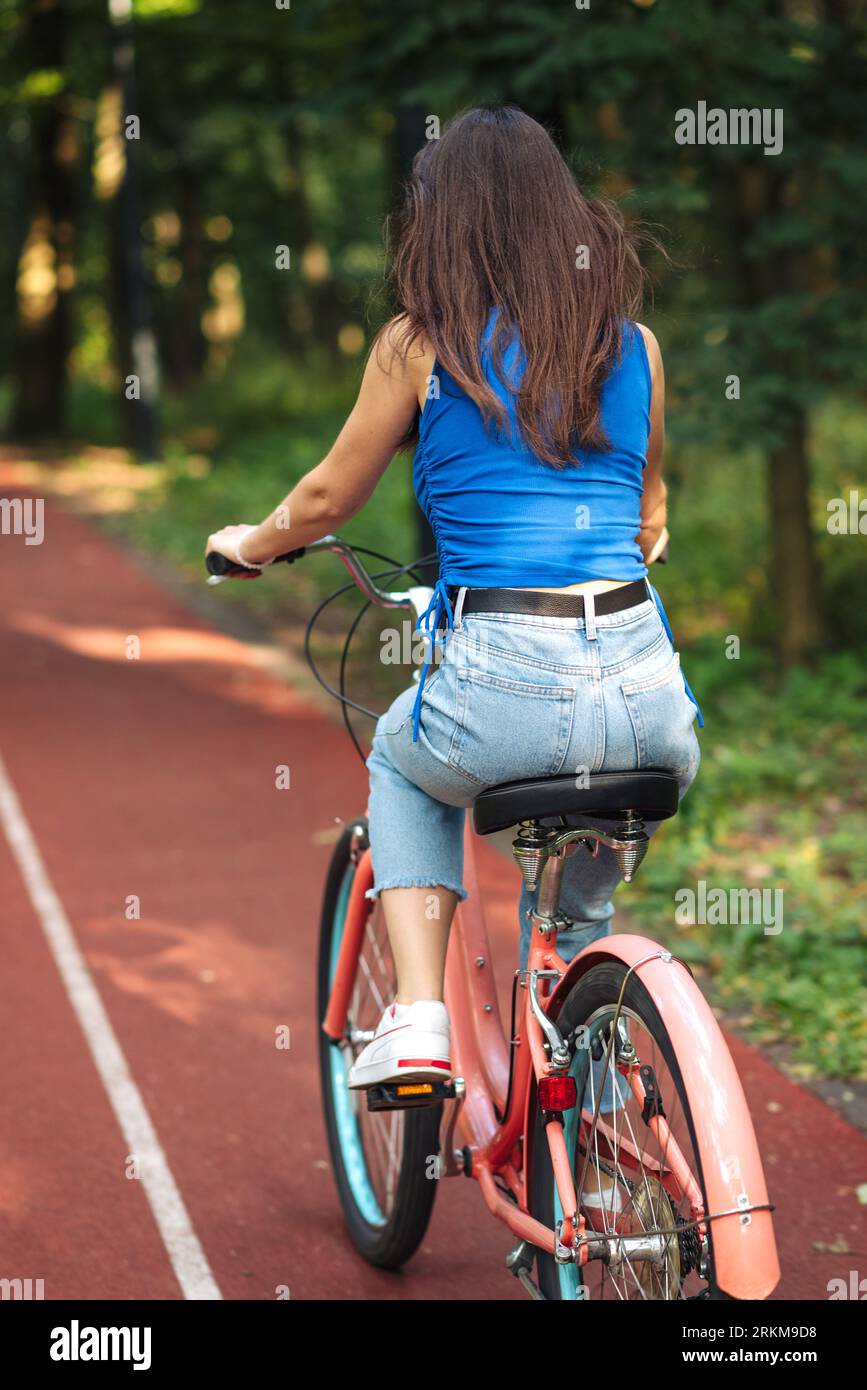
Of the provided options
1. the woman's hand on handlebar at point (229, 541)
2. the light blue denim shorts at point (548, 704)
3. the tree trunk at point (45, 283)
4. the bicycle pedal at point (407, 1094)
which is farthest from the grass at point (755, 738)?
the tree trunk at point (45, 283)

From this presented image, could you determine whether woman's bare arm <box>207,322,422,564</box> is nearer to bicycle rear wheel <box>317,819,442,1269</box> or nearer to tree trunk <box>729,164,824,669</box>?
bicycle rear wheel <box>317,819,442,1269</box>

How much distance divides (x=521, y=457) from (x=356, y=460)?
0.33m

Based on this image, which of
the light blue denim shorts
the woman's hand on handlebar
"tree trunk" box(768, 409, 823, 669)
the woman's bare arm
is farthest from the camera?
"tree trunk" box(768, 409, 823, 669)

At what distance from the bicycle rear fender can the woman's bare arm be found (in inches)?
40.8

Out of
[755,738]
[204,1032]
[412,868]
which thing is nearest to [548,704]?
[412,868]

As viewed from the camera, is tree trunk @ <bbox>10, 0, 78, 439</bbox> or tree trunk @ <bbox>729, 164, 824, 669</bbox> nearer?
tree trunk @ <bbox>729, 164, 824, 669</bbox>

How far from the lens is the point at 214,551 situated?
3.36 meters

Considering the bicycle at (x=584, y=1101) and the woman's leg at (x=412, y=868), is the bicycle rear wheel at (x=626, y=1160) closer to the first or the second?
the bicycle at (x=584, y=1101)

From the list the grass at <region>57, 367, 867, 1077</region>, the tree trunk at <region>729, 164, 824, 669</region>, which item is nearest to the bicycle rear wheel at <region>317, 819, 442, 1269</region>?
the grass at <region>57, 367, 867, 1077</region>

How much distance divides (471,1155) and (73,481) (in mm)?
21042

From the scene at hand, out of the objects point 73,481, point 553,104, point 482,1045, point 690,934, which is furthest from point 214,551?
point 73,481

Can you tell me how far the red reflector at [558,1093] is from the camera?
286cm

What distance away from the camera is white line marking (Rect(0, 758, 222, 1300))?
154 inches

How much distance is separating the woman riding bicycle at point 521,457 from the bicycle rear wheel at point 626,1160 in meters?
0.29
